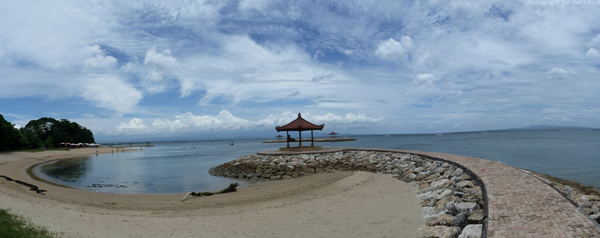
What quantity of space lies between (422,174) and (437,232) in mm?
7165

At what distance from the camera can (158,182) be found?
707 inches

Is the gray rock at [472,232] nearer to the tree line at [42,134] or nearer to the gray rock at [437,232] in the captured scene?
the gray rock at [437,232]

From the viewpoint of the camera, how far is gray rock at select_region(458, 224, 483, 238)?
15.5 feet

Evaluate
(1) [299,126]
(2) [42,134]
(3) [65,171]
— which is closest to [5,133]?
(3) [65,171]

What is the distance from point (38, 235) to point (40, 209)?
3.82 meters

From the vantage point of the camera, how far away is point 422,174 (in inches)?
479

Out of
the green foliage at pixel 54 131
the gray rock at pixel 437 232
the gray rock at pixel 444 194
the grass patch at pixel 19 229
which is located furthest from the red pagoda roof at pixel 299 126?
the green foliage at pixel 54 131

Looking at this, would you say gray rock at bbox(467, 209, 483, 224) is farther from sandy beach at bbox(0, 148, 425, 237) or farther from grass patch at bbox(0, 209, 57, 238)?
grass patch at bbox(0, 209, 57, 238)

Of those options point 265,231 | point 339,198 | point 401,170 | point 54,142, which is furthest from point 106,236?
point 54,142

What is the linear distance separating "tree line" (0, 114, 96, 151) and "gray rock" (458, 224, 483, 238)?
5192 cm

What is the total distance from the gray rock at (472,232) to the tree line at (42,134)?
5192cm

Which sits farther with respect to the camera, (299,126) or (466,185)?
(299,126)

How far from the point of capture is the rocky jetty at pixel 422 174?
221 inches

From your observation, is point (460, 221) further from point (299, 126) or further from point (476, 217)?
point (299, 126)
